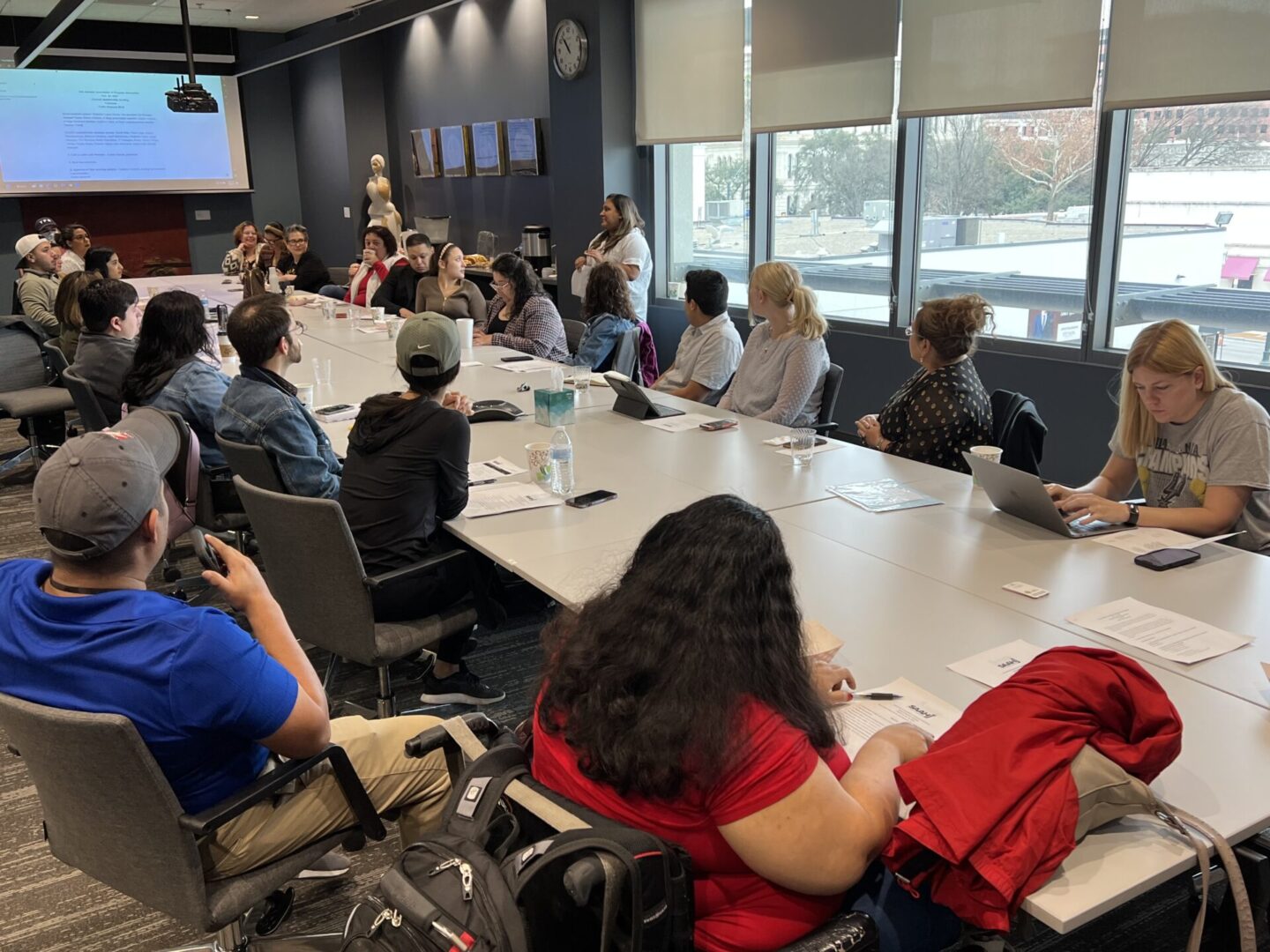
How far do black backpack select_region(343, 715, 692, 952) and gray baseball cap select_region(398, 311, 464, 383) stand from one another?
1.78 m

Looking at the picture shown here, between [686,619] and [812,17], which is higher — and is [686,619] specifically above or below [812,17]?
below

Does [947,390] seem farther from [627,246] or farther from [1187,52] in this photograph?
[627,246]

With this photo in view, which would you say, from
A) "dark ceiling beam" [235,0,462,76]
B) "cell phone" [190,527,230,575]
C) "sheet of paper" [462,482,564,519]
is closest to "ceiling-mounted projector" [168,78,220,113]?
"dark ceiling beam" [235,0,462,76]

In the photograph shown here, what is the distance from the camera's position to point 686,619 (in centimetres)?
131

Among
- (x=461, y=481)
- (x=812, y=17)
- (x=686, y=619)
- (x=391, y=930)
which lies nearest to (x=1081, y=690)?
(x=686, y=619)

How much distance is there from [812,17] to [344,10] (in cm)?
669

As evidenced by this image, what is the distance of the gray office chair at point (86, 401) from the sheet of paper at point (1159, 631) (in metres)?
3.69

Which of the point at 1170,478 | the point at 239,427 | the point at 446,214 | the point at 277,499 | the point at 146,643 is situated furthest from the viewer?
the point at 446,214

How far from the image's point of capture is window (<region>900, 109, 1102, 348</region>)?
498 centimetres

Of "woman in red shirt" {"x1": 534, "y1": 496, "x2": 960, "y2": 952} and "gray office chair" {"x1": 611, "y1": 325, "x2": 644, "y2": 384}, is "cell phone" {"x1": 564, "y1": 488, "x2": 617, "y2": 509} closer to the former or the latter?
"woman in red shirt" {"x1": 534, "y1": 496, "x2": 960, "y2": 952}

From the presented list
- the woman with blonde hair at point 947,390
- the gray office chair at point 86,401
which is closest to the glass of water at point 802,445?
the woman with blonde hair at point 947,390

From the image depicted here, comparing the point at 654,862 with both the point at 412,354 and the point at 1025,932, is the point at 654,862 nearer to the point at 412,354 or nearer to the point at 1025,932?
the point at 1025,932

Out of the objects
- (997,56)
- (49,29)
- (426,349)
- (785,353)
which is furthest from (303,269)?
(426,349)

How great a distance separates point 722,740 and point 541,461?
73.1 inches
